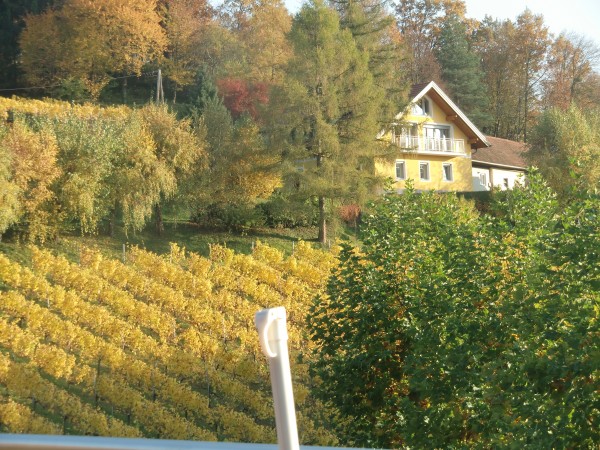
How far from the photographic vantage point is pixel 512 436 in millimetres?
8406

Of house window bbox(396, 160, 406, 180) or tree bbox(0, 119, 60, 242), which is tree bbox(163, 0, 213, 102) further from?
tree bbox(0, 119, 60, 242)

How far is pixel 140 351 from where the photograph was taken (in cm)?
1841

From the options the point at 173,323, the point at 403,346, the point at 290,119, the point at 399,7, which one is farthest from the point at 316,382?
the point at 399,7

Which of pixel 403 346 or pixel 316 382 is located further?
pixel 316 382

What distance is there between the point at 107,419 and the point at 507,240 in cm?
909

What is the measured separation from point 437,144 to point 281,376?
41253 mm

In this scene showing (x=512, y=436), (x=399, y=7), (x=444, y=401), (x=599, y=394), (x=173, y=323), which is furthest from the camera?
(x=399, y=7)

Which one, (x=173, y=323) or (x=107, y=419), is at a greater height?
(x=173, y=323)

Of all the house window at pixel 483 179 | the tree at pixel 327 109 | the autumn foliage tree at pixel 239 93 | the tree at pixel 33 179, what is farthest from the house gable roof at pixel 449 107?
the tree at pixel 33 179

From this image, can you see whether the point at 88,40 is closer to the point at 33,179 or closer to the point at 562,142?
the point at 33,179

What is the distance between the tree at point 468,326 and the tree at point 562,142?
21.6m

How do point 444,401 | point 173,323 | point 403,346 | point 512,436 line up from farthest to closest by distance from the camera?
point 173,323, point 403,346, point 444,401, point 512,436

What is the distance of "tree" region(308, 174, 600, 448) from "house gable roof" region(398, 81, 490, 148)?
2523 centimetres

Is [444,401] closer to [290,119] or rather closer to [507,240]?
[507,240]
